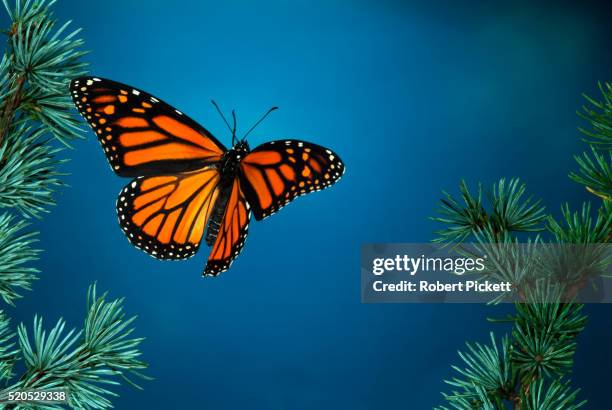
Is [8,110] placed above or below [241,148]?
below

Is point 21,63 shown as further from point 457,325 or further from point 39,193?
point 457,325

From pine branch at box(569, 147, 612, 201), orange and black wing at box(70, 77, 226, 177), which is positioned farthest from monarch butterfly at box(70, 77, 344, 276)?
pine branch at box(569, 147, 612, 201)

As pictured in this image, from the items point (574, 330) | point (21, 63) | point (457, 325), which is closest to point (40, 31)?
point (21, 63)

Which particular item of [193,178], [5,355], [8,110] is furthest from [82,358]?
[193,178]

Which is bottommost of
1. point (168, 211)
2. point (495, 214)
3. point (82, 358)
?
point (82, 358)

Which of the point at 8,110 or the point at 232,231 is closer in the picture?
the point at 8,110

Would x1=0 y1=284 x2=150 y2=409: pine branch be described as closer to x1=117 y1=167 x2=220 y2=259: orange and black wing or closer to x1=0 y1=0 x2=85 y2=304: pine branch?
x1=0 y1=0 x2=85 y2=304: pine branch

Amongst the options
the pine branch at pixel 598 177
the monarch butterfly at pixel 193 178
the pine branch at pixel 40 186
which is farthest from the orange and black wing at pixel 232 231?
the pine branch at pixel 598 177

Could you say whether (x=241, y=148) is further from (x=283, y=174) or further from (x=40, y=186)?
(x=40, y=186)
